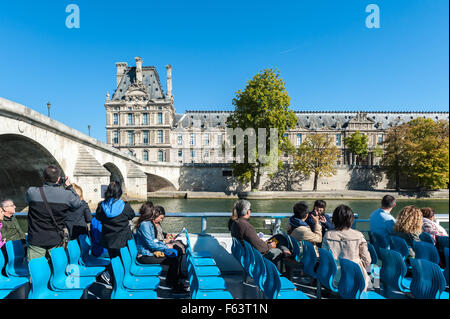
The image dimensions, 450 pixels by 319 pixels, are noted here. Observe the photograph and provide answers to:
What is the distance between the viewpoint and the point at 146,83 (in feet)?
147

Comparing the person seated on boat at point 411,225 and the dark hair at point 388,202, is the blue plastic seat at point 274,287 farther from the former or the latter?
the dark hair at point 388,202

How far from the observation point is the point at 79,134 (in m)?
15.8

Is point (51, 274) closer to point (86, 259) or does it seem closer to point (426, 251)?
point (86, 259)

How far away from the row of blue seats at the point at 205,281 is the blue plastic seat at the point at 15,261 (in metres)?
1.75

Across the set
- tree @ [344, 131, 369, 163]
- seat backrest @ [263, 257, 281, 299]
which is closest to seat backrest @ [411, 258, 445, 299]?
seat backrest @ [263, 257, 281, 299]

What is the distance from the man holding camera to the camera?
288 cm

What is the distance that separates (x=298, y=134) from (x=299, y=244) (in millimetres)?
47879

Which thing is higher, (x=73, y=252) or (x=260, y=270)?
(x=73, y=252)

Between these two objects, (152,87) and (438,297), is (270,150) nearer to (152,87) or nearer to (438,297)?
(438,297)

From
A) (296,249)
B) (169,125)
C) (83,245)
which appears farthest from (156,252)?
(169,125)

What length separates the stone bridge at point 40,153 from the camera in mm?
11219

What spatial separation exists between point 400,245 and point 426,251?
315 millimetres

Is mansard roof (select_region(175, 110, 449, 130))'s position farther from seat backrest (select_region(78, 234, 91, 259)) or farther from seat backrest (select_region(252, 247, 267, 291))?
seat backrest (select_region(252, 247, 267, 291))
